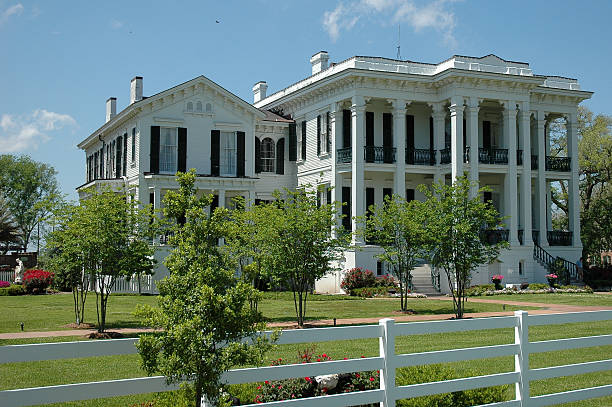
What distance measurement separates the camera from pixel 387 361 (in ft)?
24.4

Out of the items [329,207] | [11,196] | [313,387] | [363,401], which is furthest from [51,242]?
[11,196]

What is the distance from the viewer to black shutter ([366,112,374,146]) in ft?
125

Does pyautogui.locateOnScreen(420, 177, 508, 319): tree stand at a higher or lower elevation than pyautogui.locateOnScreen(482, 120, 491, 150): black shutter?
lower

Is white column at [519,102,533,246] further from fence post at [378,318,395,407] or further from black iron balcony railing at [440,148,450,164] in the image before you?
fence post at [378,318,395,407]

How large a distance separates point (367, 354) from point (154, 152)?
24315mm

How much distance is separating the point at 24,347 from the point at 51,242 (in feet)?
50.6

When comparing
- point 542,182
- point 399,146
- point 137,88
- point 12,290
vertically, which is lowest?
point 12,290

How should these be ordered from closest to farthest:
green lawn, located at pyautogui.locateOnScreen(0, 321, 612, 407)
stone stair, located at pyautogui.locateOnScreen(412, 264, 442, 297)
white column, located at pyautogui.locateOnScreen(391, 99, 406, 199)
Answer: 1. green lawn, located at pyautogui.locateOnScreen(0, 321, 612, 407)
2. stone stair, located at pyautogui.locateOnScreen(412, 264, 442, 297)
3. white column, located at pyautogui.locateOnScreen(391, 99, 406, 199)

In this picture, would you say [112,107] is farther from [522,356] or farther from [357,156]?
[522,356]

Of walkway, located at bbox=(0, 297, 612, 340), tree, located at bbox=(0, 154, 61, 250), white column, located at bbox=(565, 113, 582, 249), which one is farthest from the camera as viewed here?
tree, located at bbox=(0, 154, 61, 250)

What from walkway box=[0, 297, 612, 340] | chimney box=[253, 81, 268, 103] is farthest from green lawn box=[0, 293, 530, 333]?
chimney box=[253, 81, 268, 103]

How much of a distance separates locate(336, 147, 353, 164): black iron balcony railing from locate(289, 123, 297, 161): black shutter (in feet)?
18.9

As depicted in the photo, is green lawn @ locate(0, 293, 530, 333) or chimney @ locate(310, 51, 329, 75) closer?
green lawn @ locate(0, 293, 530, 333)

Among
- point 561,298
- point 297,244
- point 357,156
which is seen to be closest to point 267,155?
point 357,156
